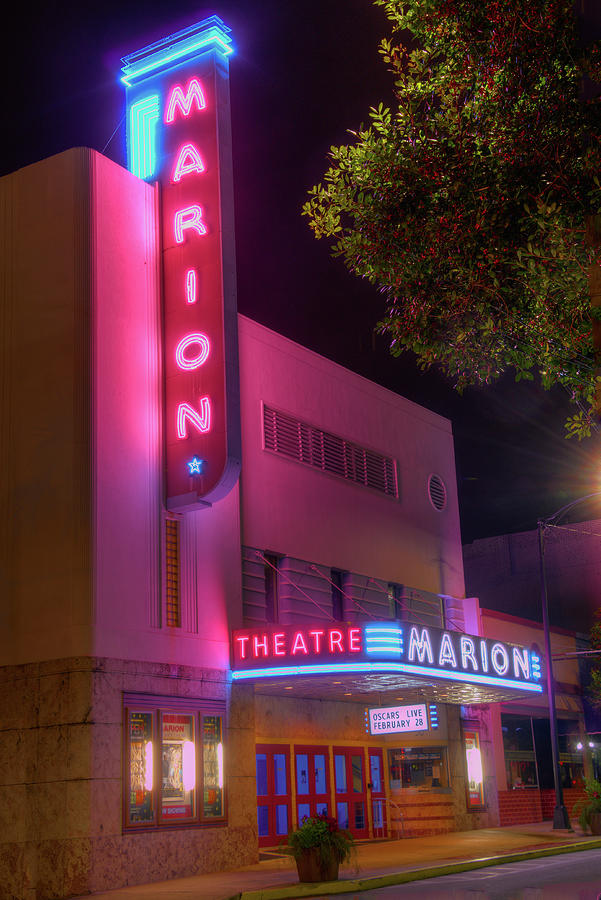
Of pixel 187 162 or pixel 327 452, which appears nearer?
pixel 187 162

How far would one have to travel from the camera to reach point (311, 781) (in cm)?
2525

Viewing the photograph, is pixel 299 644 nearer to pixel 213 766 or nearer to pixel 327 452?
pixel 213 766

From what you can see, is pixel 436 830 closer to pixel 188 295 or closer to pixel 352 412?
pixel 352 412

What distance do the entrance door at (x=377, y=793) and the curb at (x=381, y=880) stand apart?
5.34 metres

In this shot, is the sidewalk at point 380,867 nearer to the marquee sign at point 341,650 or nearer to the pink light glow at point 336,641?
the marquee sign at point 341,650

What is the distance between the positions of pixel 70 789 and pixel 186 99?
46.1ft

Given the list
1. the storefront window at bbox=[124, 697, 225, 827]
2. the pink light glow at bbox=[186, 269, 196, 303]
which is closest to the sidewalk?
the storefront window at bbox=[124, 697, 225, 827]

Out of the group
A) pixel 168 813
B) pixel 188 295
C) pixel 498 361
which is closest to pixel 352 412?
pixel 188 295

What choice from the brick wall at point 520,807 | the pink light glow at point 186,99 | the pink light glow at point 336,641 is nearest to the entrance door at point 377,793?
the brick wall at point 520,807

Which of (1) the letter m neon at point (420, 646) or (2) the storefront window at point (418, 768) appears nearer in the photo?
(1) the letter m neon at point (420, 646)

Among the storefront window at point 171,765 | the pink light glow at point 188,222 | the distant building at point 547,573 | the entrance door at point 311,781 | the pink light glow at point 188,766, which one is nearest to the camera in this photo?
the storefront window at point 171,765

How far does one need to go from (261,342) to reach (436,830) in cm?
1417

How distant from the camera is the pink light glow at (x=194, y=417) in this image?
813 inches

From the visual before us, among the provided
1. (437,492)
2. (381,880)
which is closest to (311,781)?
(381,880)
